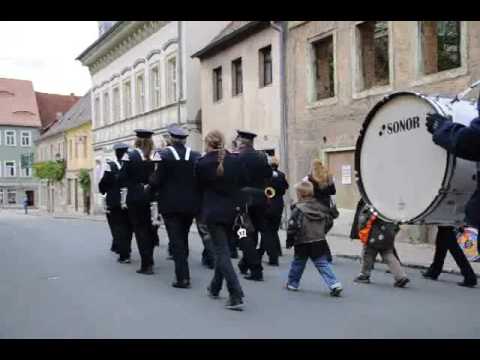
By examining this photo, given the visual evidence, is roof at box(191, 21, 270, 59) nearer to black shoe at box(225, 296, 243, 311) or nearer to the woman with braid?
the woman with braid

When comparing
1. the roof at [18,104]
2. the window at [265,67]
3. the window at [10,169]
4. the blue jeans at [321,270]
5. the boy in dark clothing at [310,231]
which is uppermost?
the roof at [18,104]

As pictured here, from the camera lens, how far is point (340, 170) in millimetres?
15578

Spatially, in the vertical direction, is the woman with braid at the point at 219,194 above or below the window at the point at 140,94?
below

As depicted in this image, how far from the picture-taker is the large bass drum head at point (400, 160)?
194 inches

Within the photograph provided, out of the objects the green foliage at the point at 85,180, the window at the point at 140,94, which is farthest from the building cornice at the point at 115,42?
the green foliage at the point at 85,180

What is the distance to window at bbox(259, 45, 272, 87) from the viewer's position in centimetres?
1911

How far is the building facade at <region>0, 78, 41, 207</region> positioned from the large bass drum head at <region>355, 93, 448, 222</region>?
223 ft

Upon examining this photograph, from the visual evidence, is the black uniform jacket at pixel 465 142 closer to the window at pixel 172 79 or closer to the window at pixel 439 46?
the window at pixel 439 46

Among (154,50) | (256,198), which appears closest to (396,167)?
(256,198)

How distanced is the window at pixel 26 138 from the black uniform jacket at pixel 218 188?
6933 cm

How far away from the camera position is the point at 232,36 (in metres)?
20.4

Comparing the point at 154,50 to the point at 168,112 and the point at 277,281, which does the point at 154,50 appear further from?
the point at 277,281

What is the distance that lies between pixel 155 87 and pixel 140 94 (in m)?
2.28

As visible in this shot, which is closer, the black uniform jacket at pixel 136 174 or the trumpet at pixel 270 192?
the black uniform jacket at pixel 136 174
